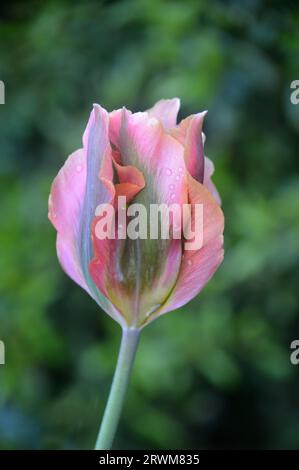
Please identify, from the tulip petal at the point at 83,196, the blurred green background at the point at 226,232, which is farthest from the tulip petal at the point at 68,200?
the blurred green background at the point at 226,232


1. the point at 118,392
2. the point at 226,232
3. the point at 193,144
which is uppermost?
the point at 226,232

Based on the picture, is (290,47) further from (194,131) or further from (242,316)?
(194,131)

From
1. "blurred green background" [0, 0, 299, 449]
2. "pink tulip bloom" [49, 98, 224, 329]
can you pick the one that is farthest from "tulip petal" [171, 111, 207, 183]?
"blurred green background" [0, 0, 299, 449]

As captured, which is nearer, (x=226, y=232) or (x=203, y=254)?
(x=203, y=254)

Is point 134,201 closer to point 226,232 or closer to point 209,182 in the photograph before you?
point 209,182

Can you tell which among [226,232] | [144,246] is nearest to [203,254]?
[144,246]

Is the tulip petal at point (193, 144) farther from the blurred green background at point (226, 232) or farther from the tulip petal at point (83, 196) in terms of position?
the blurred green background at point (226, 232)

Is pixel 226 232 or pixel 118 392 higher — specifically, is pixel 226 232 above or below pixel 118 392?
above
